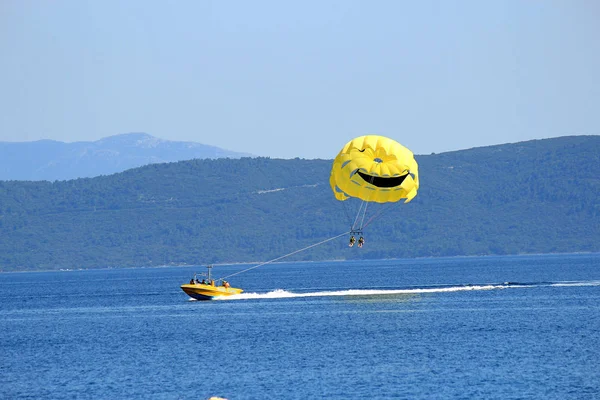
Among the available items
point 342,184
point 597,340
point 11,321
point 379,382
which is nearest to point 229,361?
point 379,382

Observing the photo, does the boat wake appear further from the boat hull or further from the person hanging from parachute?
the person hanging from parachute

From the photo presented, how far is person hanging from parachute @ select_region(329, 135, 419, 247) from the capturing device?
244 feet

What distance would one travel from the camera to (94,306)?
120438mm

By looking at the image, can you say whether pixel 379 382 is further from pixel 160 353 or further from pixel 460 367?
pixel 160 353

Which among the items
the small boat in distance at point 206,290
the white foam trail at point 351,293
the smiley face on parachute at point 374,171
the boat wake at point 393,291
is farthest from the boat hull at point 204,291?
the smiley face on parachute at point 374,171

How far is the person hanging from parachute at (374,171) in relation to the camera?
74250mm

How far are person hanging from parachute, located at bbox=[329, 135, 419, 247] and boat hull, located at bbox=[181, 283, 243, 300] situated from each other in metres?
34.0

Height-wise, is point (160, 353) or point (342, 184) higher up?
point (342, 184)

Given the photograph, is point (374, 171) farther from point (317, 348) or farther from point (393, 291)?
point (393, 291)

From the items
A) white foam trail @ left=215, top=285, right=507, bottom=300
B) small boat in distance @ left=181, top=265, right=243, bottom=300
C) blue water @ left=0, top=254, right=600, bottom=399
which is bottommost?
blue water @ left=0, top=254, right=600, bottom=399

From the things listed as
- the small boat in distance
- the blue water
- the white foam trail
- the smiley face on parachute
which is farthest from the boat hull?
the smiley face on parachute

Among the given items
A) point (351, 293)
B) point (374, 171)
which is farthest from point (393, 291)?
point (374, 171)

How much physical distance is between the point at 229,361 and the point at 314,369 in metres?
6.78

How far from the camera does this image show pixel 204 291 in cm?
10919
